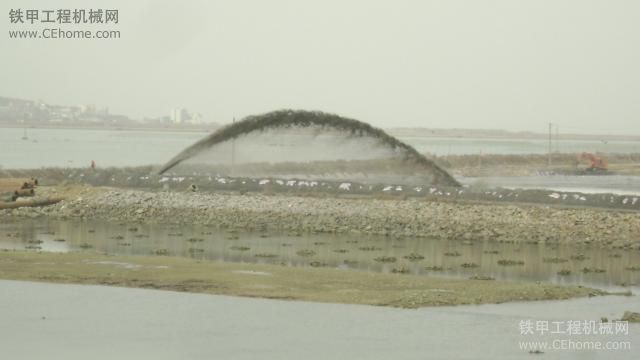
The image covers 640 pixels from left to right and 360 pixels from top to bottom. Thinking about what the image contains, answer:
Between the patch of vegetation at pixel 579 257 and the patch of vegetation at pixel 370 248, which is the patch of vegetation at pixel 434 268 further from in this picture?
the patch of vegetation at pixel 579 257

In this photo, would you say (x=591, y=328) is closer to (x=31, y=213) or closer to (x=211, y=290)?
(x=211, y=290)

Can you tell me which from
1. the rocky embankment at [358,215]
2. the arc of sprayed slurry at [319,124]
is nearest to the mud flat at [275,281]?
the rocky embankment at [358,215]

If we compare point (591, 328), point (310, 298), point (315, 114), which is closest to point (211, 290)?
point (310, 298)

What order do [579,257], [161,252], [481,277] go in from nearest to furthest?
[481,277] < [579,257] < [161,252]

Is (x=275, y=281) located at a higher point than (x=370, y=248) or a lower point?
lower

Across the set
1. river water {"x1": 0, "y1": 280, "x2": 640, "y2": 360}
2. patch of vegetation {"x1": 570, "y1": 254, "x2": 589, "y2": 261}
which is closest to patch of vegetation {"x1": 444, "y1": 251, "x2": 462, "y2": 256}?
patch of vegetation {"x1": 570, "y1": 254, "x2": 589, "y2": 261}

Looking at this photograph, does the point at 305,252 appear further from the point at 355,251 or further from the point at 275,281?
the point at 275,281

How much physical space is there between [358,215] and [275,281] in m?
15.3

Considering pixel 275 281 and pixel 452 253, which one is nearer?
pixel 275 281

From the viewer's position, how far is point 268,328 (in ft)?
64.9

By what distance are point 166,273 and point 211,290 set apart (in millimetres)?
3062

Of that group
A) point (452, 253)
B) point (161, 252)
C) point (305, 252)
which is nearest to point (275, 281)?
point (305, 252)

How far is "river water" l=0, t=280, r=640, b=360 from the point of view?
17.7 meters

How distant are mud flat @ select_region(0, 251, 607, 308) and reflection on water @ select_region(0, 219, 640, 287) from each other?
5.91 ft
